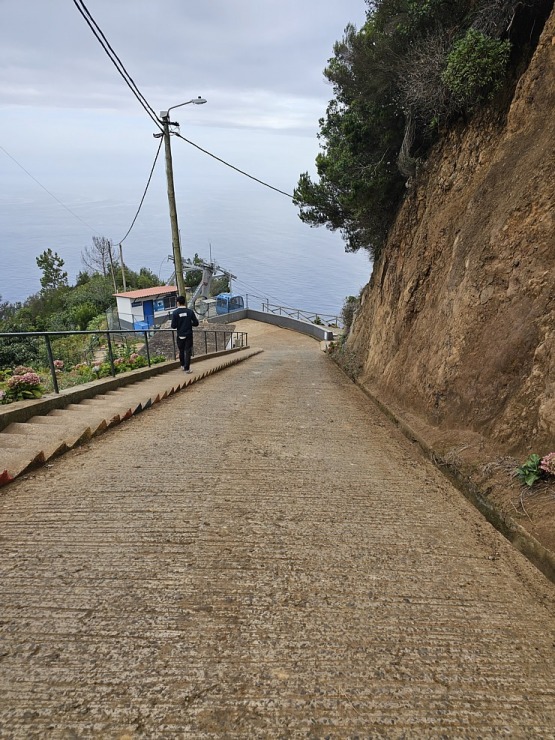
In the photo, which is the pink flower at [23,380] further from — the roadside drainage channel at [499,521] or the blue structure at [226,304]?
the blue structure at [226,304]

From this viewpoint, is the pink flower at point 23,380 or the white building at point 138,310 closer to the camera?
the pink flower at point 23,380

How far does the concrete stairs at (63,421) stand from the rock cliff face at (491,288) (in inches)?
156

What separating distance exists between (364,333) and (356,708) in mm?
12235

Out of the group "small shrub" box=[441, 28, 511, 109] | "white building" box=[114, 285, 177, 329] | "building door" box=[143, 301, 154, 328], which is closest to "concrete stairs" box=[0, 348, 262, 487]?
"small shrub" box=[441, 28, 511, 109]

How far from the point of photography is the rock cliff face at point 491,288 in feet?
12.3

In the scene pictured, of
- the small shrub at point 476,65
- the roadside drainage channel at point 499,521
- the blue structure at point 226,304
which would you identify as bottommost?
the roadside drainage channel at point 499,521

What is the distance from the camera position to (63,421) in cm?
477

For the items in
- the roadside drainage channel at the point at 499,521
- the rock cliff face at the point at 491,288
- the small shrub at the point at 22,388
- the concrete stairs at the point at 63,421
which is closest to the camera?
the roadside drainage channel at the point at 499,521

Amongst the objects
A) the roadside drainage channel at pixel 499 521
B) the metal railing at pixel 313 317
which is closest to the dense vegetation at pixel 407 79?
the roadside drainage channel at pixel 499 521

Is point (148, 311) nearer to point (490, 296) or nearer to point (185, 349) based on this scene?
point (185, 349)

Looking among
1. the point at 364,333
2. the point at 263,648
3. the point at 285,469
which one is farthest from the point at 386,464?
the point at 364,333

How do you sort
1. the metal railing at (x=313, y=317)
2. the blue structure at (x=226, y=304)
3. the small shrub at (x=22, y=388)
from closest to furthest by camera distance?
the small shrub at (x=22, y=388)
the metal railing at (x=313, y=317)
the blue structure at (x=226, y=304)

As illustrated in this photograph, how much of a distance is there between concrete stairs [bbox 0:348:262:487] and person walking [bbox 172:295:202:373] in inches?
82.8

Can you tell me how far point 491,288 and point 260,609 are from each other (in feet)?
13.7
